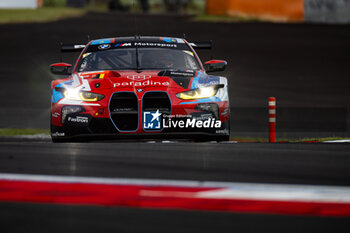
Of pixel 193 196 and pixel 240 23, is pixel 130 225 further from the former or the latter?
pixel 240 23

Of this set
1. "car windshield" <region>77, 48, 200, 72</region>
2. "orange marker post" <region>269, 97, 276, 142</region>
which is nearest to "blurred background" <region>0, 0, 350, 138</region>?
"orange marker post" <region>269, 97, 276, 142</region>

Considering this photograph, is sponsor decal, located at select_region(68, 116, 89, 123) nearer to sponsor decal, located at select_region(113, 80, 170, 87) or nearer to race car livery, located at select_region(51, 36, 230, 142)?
race car livery, located at select_region(51, 36, 230, 142)

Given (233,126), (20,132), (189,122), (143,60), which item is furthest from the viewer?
(233,126)

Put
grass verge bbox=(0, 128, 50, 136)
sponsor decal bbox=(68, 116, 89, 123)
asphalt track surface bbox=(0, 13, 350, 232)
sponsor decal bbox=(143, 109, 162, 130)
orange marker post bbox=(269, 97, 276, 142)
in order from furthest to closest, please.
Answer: grass verge bbox=(0, 128, 50, 136) → orange marker post bbox=(269, 97, 276, 142) → sponsor decal bbox=(68, 116, 89, 123) → sponsor decal bbox=(143, 109, 162, 130) → asphalt track surface bbox=(0, 13, 350, 232)

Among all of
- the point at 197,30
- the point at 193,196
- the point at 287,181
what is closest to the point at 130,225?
the point at 193,196

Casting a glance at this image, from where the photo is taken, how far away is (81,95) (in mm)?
9133

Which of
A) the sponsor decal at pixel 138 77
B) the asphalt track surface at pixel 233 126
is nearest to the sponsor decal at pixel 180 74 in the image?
the sponsor decal at pixel 138 77

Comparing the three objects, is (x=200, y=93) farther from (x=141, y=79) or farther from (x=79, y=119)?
(x=79, y=119)

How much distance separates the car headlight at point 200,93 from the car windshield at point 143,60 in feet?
4.12

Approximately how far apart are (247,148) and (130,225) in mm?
3314

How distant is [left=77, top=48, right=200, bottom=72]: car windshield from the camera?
1045cm

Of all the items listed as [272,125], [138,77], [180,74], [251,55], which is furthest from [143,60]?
[251,55]

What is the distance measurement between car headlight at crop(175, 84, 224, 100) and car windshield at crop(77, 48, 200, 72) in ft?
4.12

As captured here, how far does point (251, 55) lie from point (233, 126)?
39.4 ft
